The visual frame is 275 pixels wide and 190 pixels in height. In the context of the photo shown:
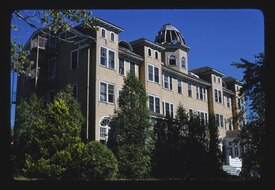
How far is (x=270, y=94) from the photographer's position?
139 centimetres

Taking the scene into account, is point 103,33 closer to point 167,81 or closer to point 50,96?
point 50,96

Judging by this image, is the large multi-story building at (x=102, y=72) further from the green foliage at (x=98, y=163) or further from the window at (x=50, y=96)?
the green foliage at (x=98, y=163)

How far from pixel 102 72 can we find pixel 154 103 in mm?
5895

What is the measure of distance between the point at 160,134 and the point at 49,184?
21479mm

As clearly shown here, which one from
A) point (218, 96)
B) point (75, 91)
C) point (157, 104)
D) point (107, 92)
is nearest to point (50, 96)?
point (75, 91)

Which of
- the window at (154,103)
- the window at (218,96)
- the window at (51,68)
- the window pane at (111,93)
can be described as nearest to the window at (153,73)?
the window at (154,103)

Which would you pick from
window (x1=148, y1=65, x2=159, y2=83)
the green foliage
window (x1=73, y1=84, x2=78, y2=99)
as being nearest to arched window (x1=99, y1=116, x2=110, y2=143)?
window (x1=73, y1=84, x2=78, y2=99)

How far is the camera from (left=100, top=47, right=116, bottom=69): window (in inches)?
917

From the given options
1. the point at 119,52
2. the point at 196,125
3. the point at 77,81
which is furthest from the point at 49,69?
the point at 196,125

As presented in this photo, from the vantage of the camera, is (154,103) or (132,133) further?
(154,103)

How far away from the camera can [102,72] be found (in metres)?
23.0

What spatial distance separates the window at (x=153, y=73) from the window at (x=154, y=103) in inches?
56.3

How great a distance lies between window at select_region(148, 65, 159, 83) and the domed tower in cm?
605
